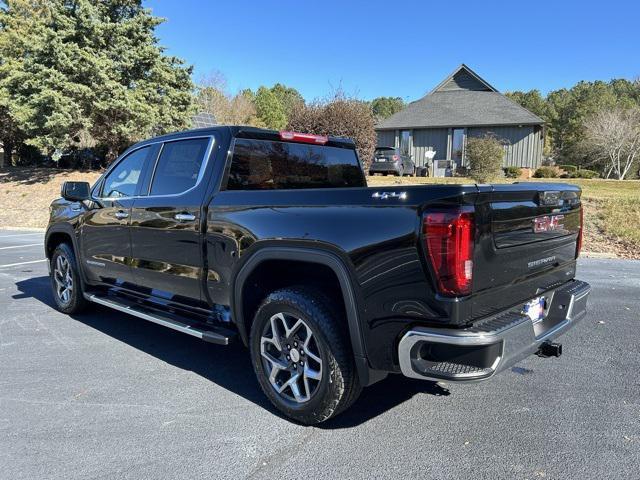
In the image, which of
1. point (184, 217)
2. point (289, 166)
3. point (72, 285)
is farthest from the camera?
point (72, 285)

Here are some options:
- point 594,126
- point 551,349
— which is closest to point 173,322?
point 551,349

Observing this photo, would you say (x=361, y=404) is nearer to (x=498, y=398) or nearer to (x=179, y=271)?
(x=498, y=398)

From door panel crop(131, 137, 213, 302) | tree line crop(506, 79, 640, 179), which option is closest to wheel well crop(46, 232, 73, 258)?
door panel crop(131, 137, 213, 302)

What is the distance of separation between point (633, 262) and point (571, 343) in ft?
18.2

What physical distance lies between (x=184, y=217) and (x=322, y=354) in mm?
1679

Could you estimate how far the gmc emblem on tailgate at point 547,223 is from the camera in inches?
128

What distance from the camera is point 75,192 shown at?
17.7ft

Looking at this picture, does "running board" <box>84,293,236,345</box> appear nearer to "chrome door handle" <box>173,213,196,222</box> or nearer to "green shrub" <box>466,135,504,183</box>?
"chrome door handle" <box>173,213,196,222</box>

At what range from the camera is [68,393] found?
3.91m

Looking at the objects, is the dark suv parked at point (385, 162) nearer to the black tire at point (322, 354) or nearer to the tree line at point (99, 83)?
the tree line at point (99, 83)

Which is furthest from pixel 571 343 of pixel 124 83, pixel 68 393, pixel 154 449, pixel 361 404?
pixel 124 83

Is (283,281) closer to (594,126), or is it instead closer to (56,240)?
(56,240)

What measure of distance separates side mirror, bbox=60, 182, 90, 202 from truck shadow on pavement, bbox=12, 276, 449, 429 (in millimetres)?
1391

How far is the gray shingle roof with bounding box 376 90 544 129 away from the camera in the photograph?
30406mm
